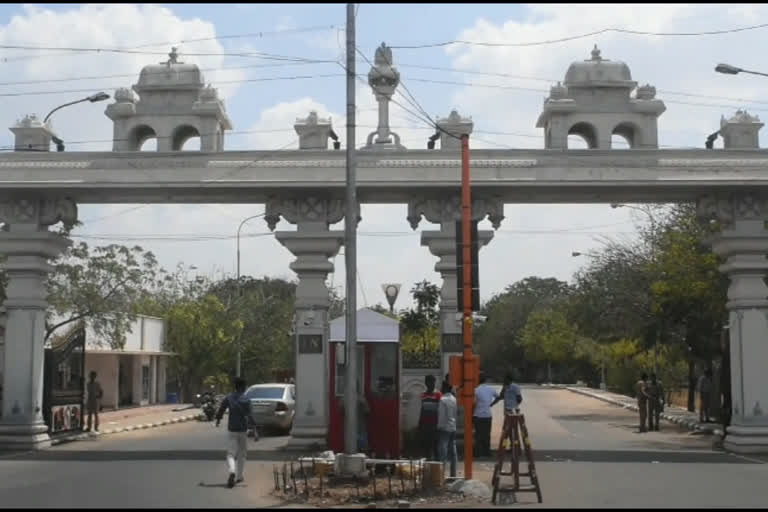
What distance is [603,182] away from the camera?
843 inches

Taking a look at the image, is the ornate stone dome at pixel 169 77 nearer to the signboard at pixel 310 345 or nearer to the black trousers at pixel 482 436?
the signboard at pixel 310 345

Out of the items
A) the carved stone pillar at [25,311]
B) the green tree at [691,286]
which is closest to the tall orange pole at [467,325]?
the green tree at [691,286]

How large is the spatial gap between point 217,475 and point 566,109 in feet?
35.9

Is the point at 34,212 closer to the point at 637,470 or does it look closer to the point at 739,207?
the point at 637,470

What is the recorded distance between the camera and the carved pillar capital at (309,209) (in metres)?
22.3

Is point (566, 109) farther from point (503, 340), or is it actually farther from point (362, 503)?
point (503, 340)

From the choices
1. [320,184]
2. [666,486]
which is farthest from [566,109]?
[666,486]

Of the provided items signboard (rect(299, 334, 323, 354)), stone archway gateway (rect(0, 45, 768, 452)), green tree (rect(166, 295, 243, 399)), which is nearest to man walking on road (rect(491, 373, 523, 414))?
stone archway gateway (rect(0, 45, 768, 452))

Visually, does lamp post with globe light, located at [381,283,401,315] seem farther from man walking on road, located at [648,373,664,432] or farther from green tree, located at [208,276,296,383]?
green tree, located at [208,276,296,383]

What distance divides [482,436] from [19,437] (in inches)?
404

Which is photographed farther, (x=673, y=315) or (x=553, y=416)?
(x=553, y=416)

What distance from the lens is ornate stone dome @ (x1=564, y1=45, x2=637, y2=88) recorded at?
73.8 ft

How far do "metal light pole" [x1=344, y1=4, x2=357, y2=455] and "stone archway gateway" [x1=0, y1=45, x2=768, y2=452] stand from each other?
5.03m

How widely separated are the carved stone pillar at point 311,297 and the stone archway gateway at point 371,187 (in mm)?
28
